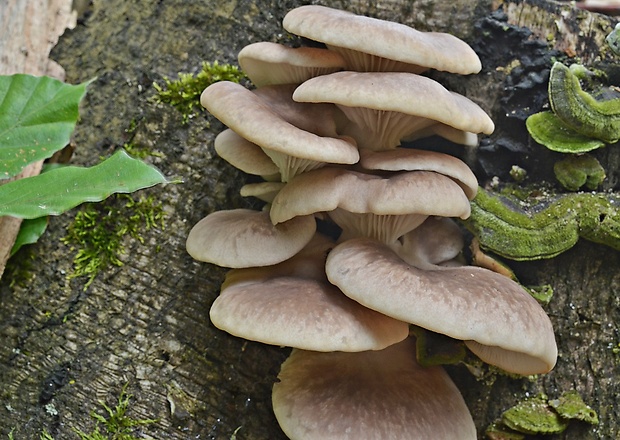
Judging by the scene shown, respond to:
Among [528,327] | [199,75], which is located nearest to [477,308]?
[528,327]

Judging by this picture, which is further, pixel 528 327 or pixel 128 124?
pixel 128 124

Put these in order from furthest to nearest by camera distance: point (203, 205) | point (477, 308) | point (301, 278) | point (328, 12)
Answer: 1. point (203, 205)
2. point (301, 278)
3. point (328, 12)
4. point (477, 308)

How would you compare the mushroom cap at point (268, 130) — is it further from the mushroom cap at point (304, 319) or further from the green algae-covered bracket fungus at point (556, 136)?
the green algae-covered bracket fungus at point (556, 136)

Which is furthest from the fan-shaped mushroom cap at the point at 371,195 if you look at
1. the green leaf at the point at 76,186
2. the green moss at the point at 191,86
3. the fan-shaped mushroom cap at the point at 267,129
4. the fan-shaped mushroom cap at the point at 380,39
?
the green moss at the point at 191,86

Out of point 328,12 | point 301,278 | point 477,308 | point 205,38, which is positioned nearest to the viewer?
point 477,308

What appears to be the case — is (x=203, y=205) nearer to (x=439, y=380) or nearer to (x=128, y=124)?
(x=128, y=124)

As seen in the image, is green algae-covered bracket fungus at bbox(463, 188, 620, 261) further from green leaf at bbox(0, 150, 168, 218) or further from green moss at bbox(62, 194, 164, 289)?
green moss at bbox(62, 194, 164, 289)

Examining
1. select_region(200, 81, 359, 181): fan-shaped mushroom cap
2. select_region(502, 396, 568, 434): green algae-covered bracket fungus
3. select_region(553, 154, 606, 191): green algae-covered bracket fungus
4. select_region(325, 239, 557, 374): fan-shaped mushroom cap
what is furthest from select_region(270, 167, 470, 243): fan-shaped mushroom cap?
select_region(502, 396, 568, 434): green algae-covered bracket fungus

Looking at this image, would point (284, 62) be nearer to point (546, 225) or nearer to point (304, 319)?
point (304, 319)
